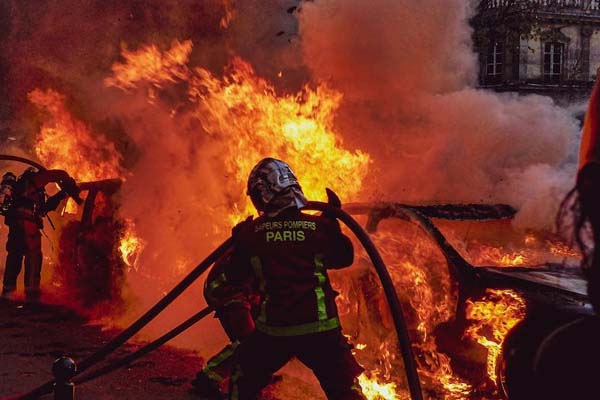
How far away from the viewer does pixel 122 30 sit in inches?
406

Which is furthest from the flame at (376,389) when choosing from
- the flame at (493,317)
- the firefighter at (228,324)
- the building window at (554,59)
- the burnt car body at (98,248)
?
the building window at (554,59)

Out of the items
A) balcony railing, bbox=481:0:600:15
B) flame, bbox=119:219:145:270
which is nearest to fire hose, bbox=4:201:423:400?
flame, bbox=119:219:145:270

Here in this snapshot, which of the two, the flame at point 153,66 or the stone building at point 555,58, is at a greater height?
the stone building at point 555,58

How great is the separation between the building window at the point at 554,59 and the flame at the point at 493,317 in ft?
87.6

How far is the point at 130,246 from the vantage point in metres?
8.65

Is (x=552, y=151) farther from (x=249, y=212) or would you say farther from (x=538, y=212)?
(x=249, y=212)

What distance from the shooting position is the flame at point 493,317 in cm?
428

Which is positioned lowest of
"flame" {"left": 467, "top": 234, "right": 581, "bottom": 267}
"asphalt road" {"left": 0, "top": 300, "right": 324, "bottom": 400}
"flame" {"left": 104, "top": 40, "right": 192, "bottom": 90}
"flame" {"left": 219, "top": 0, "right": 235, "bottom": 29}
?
"asphalt road" {"left": 0, "top": 300, "right": 324, "bottom": 400}

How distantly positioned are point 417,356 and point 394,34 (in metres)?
4.48

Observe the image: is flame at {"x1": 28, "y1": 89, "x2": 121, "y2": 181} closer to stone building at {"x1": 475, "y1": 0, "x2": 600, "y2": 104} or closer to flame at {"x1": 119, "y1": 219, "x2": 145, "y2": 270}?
flame at {"x1": 119, "y1": 219, "x2": 145, "y2": 270}

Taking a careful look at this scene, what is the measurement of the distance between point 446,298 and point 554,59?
89.8 ft

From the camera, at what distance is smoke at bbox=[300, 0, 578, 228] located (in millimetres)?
7859

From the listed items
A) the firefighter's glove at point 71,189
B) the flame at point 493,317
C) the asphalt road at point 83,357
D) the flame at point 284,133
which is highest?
the flame at point 284,133

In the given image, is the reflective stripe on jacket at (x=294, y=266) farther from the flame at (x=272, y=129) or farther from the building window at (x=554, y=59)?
the building window at (x=554, y=59)
